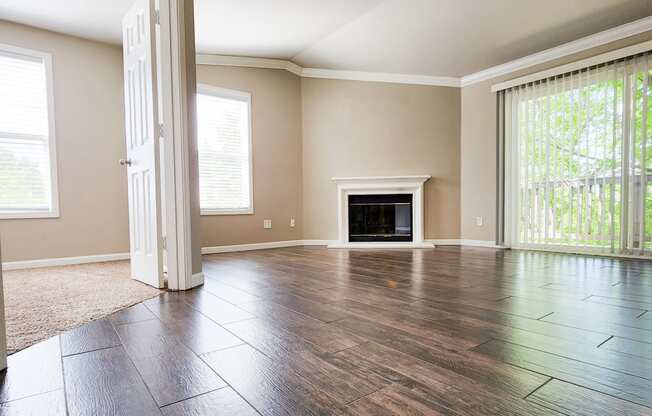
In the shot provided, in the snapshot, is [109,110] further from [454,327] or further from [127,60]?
[454,327]

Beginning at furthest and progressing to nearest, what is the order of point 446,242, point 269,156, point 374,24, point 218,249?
1. point 446,242
2. point 269,156
3. point 218,249
4. point 374,24

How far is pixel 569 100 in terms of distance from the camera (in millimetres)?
3994

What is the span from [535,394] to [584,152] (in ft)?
12.5

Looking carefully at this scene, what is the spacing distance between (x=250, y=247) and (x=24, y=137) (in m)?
2.56

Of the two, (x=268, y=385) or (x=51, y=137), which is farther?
(x=51, y=137)

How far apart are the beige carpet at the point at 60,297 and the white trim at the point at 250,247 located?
110 cm

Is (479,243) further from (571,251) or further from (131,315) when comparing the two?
(131,315)

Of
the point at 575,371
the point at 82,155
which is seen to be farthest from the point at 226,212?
the point at 575,371

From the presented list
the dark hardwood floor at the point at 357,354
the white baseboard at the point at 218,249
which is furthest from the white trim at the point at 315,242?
the dark hardwood floor at the point at 357,354

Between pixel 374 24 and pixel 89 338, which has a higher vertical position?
pixel 374 24

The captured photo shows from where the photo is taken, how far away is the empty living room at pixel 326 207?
1.14 meters

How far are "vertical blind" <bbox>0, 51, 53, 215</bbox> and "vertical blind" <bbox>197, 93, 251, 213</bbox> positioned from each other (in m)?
1.49

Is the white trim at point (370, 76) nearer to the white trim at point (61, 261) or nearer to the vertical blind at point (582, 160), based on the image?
the vertical blind at point (582, 160)

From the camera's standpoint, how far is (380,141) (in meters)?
4.97
